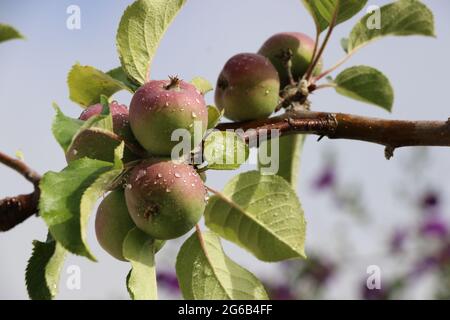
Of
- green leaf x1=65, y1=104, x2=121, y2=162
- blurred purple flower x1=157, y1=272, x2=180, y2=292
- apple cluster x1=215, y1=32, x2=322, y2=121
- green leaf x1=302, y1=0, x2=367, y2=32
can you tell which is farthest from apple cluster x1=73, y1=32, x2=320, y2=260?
blurred purple flower x1=157, y1=272, x2=180, y2=292

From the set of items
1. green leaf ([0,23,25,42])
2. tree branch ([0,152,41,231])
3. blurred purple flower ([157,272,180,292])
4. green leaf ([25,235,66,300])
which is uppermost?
green leaf ([0,23,25,42])

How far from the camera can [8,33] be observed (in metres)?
0.94

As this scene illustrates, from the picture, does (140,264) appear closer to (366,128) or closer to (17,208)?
(17,208)

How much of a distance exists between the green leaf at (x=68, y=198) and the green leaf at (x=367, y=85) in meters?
Result: 0.71

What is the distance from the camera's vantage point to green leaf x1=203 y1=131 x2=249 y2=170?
98cm

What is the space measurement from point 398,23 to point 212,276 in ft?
2.49

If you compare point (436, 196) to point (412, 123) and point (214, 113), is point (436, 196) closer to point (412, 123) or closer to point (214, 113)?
point (412, 123)

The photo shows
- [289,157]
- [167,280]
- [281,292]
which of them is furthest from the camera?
[281,292]

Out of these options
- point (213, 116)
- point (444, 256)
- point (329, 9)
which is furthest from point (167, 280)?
point (213, 116)

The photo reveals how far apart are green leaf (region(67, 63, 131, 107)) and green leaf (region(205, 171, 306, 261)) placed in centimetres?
31

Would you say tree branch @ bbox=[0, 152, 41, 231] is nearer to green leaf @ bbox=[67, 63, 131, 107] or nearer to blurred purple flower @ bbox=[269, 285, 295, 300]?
green leaf @ bbox=[67, 63, 131, 107]

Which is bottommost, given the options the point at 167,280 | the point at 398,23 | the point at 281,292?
the point at 281,292

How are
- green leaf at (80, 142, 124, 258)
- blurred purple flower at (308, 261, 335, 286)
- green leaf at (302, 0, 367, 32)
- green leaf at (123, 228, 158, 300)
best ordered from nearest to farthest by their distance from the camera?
1. green leaf at (80, 142, 124, 258)
2. green leaf at (123, 228, 158, 300)
3. green leaf at (302, 0, 367, 32)
4. blurred purple flower at (308, 261, 335, 286)

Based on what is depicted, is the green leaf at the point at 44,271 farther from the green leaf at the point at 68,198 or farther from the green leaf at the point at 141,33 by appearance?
the green leaf at the point at 141,33
